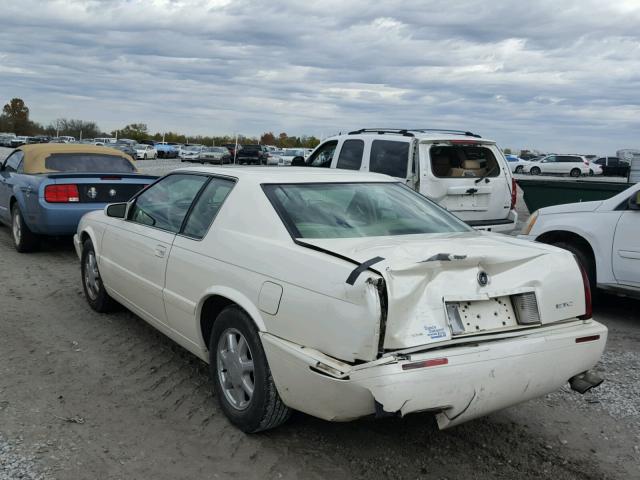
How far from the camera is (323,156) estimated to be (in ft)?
34.3

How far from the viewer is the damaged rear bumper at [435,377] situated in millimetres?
2816

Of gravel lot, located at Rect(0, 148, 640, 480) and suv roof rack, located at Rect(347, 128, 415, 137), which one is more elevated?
suv roof rack, located at Rect(347, 128, 415, 137)

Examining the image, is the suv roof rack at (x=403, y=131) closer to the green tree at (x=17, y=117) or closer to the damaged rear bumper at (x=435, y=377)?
the damaged rear bumper at (x=435, y=377)

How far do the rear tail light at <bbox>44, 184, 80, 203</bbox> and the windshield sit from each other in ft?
18.2

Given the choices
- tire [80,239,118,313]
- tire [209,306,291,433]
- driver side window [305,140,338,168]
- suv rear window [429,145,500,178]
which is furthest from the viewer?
driver side window [305,140,338,168]

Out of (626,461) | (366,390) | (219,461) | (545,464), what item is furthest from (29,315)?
(626,461)

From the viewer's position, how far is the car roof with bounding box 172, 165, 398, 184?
13.5ft

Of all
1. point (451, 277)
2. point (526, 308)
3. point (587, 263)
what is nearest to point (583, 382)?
point (526, 308)

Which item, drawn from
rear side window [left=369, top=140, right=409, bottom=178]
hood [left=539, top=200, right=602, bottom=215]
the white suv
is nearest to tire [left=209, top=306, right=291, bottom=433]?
hood [left=539, top=200, right=602, bottom=215]

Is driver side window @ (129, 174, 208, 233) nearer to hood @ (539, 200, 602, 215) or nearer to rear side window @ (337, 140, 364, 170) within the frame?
hood @ (539, 200, 602, 215)

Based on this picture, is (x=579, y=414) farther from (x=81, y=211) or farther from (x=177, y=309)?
(x=81, y=211)

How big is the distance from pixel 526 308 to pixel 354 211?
Result: 1.22 m

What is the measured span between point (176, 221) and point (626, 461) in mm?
3128

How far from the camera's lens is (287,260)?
331cm
